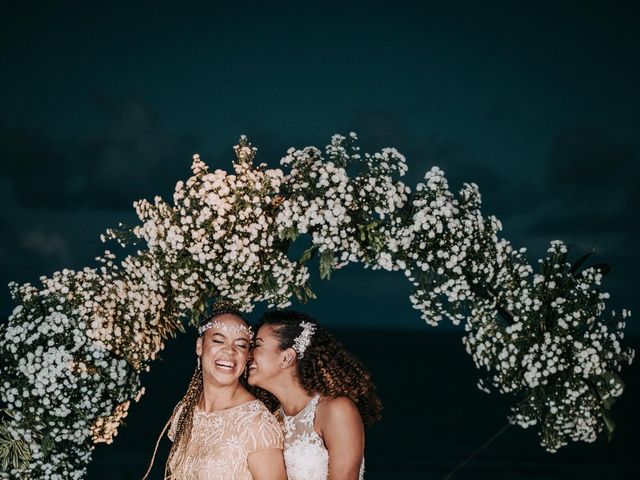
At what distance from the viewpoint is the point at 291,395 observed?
506 cm

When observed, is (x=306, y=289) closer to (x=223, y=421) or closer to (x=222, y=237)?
(x=222, y=237)

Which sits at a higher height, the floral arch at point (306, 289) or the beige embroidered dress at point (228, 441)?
the floral arch at point (306, 289)

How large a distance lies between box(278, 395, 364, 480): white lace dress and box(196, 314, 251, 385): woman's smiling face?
605 mm

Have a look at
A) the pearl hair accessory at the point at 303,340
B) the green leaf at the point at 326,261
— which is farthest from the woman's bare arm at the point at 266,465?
the green leaf at the point at 326,261

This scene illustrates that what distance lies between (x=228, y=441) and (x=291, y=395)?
2.47 feet

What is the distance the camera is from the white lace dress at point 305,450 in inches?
187

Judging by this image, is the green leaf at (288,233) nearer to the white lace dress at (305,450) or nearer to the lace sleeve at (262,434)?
the white lace dress at (305,450)

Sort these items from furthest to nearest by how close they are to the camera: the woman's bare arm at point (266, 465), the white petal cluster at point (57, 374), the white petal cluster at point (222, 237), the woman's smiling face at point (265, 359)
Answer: the white petal cluster at point (57, 374), the white petal cluster at point (222, 237), the woman's smiling face at point (265, 359), the woman's bare arm at point (266, 465)

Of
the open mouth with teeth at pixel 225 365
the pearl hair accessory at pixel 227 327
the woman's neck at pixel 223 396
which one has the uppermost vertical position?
the pearl hair accessory at pixel 227 327

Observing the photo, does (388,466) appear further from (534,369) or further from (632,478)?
(534,369)

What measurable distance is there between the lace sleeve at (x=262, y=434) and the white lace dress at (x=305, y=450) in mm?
422

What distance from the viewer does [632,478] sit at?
27703 millimetres

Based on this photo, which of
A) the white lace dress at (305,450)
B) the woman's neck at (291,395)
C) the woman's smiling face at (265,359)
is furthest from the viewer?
the woman's neck at (291,395)

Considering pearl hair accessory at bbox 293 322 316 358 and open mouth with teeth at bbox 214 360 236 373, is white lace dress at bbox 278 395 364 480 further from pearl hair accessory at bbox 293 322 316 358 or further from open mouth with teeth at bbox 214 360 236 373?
open mouth with teeth at bbox 214 360 236 373
